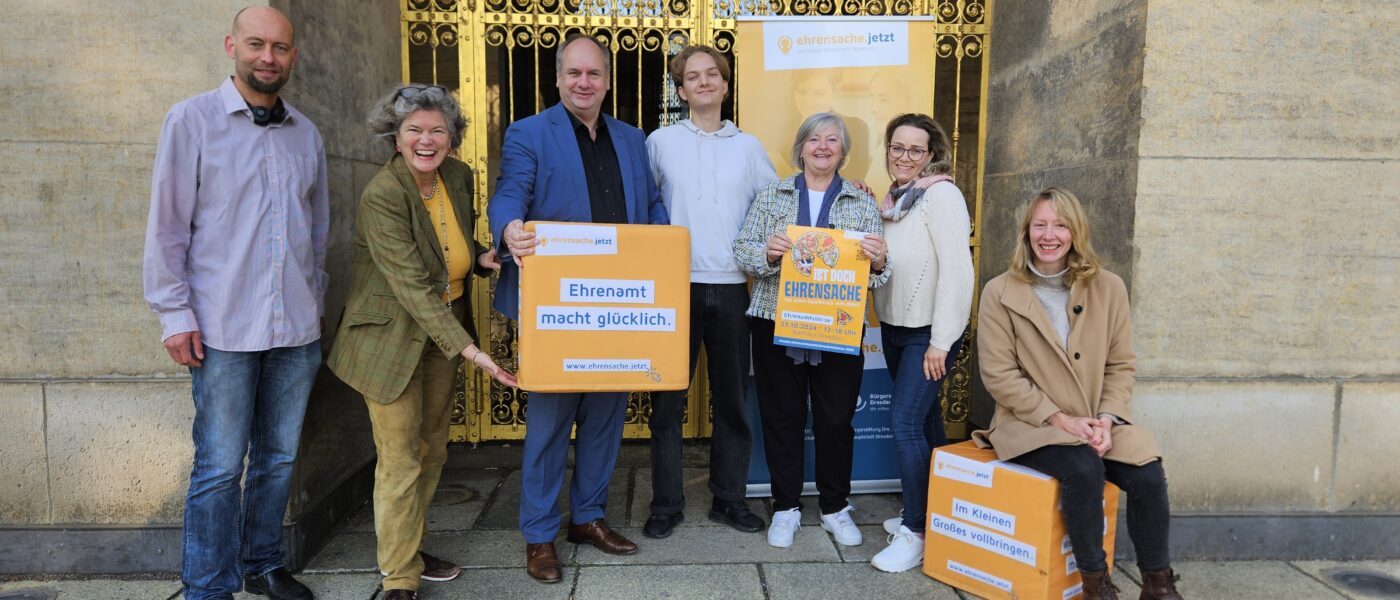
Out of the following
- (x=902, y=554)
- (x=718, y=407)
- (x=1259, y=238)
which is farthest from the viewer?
(x=718, y=407)

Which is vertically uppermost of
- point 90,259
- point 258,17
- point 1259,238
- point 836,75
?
point 836,75

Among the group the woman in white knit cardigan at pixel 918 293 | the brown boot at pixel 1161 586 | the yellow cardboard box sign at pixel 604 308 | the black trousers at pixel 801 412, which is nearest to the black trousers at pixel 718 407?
the black trousers at pixel 801 412

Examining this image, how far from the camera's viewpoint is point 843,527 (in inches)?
144

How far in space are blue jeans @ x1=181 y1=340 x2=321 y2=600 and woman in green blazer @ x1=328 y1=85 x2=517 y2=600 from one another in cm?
25

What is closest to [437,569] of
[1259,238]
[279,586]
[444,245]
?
[279,586]

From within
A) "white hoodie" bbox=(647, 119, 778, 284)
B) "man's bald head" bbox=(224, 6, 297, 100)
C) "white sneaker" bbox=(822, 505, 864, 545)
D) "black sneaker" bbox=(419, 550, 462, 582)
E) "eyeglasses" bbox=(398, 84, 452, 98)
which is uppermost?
"man's bald head" bbox=(224, 6, 297, 100)

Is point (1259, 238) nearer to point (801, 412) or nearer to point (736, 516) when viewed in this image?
point (801, 412)

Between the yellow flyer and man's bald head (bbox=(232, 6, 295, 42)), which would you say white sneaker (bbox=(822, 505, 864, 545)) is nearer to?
the yellow flyer

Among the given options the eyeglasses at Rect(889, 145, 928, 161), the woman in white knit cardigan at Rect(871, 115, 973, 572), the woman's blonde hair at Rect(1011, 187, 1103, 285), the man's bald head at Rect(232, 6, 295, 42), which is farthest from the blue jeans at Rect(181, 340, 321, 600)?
the woman's blonde hair at Rect(1011, 187, 1103, 285)

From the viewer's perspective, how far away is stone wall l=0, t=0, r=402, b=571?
3.20 m

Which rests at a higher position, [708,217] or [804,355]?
[708,217]

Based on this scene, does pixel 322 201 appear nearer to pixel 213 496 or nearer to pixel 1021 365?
pixel 213 496

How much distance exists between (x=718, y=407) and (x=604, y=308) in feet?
3.44

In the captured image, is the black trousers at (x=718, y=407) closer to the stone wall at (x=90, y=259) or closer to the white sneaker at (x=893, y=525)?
the white sneaker at (x=893, y=525)
